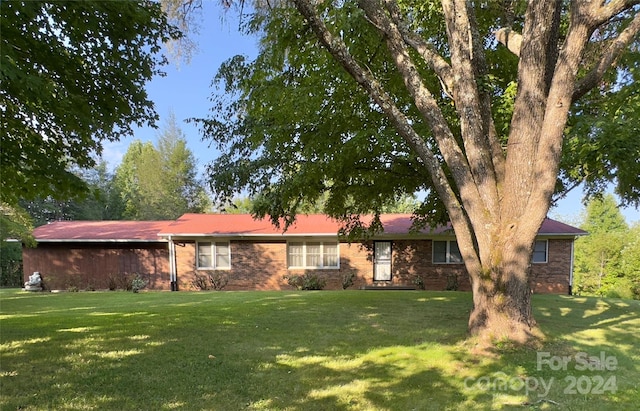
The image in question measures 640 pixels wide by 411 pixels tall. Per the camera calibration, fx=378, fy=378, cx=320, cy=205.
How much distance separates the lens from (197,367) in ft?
15.0

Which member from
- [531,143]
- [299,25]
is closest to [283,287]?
[299,25]

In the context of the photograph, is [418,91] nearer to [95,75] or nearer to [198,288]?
[95,75]

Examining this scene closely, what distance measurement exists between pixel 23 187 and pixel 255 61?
5.05 m

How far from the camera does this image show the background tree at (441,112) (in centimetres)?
548

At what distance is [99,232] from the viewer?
17.7 meters

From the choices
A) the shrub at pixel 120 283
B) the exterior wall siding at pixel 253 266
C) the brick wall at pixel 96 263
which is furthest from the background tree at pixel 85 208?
the shrub at pixel 120 283

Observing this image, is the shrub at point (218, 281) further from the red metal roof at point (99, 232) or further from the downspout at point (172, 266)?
the red metal roof at point (99, 232)

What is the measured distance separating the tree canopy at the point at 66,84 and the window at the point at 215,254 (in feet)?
34.0

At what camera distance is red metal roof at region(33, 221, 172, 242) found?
16797 millimetres

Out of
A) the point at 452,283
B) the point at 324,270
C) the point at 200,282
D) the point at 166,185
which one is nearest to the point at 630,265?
the point at 452,283

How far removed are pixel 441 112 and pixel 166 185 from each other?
116 ft

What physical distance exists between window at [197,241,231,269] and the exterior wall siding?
245 mm

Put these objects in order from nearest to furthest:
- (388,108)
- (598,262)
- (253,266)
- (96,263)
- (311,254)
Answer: (388,108)
(253,266)
(311,254)
(96,263)
(598,262)

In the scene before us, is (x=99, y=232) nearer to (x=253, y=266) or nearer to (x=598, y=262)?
(x=253, y=266)
